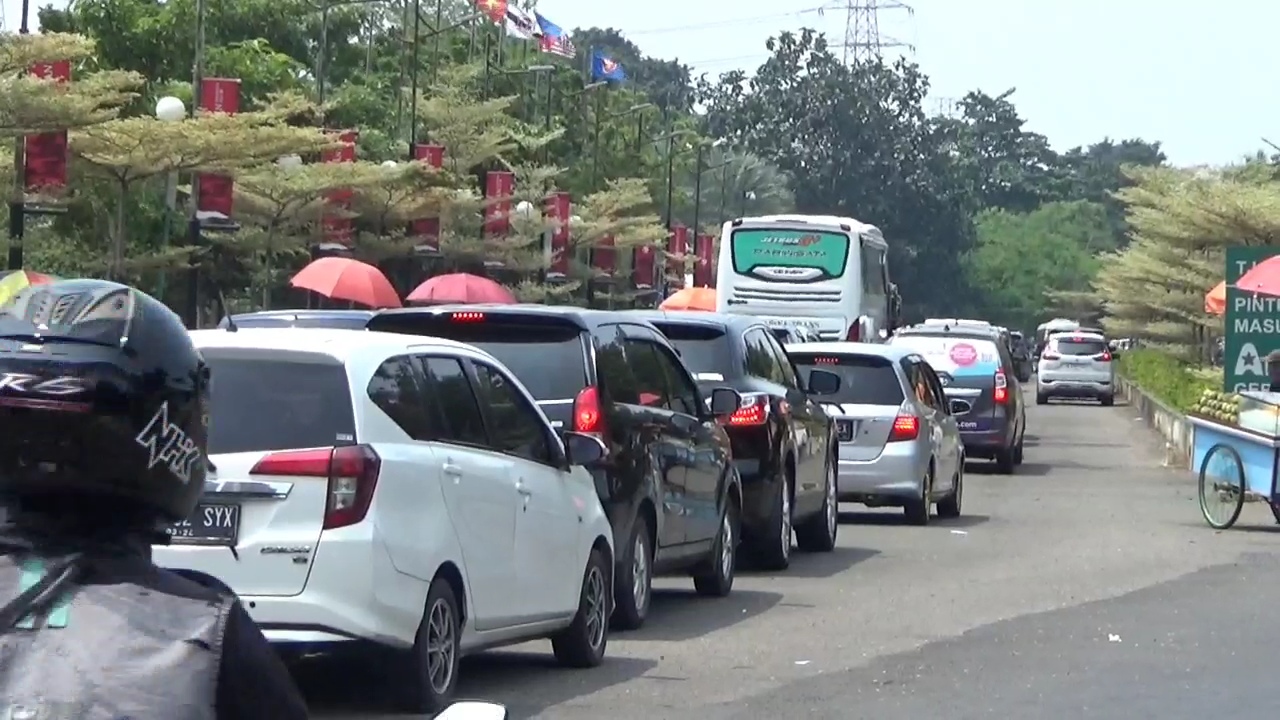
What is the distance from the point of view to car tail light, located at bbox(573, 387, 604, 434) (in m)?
11.7

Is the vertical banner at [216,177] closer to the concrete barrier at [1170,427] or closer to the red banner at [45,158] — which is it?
the red banner at [45,158]

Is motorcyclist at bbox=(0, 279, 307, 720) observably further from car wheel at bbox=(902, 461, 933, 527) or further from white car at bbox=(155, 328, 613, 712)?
car wheel at bbox=(902, 461, 933, 527)

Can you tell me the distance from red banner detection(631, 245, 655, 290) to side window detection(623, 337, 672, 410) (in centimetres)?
6402

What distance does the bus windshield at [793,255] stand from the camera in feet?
132

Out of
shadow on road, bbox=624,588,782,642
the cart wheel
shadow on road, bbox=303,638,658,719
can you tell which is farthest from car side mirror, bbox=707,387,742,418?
the cart wheel

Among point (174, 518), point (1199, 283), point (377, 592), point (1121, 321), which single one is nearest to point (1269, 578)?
point (377, 592)

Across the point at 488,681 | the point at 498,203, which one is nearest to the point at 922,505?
the point at 488,681

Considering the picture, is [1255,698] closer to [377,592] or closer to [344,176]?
[377,592]

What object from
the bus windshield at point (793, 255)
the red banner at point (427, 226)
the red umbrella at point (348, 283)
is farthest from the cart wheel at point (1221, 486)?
the red banner at point (427, 226)

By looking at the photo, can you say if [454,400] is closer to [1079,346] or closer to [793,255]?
[793,255]

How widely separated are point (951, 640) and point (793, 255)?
1126 inches

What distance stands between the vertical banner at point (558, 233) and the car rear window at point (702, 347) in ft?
139

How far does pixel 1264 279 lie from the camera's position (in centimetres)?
2491

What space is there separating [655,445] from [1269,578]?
5.28 metres
